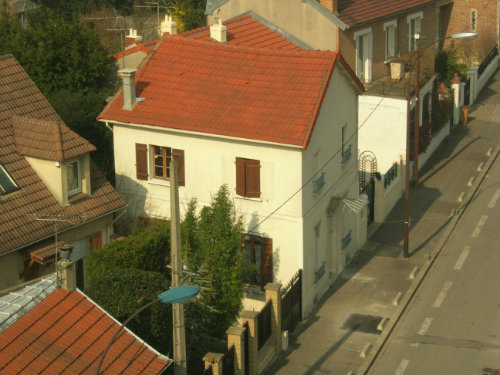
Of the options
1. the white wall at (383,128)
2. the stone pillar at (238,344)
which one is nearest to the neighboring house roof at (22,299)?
the stone pillar at (238,344)

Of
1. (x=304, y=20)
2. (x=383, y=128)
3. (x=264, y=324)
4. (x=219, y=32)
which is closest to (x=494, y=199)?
(x=383, y=128)

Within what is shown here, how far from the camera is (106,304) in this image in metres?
20.9

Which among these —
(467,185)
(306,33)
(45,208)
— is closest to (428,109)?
(467,185)

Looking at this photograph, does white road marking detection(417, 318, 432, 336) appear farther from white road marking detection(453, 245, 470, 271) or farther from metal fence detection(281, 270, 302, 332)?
white road marking detection(453, 245, 470, 271)

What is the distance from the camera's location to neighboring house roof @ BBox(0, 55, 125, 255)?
23562 mm

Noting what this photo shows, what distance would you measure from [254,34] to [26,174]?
1309cm

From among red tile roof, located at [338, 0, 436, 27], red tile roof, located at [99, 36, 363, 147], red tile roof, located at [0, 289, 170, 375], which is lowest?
red tile roof, located at [0, 289, 170, 375]

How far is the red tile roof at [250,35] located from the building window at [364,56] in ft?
15.7

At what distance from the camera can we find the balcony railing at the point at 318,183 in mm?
26828

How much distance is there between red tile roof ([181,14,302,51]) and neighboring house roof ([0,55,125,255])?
27.8 ft

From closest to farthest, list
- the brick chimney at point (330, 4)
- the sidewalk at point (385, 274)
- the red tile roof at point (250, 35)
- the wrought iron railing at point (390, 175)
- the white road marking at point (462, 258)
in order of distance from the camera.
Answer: the sidewalk at point (385, 274) < the white road marking at point (462, 258) < the red tile roof at point (250, 35) < the wrought iron railing at point (390, 175) < the brick chimney at point (330, 4)

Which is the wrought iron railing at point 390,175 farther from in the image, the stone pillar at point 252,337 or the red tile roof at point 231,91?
the stone pillar at point 252,337

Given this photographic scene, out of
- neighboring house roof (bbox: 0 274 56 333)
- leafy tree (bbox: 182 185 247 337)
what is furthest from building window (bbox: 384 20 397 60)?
neighboring house roof (bbox: 0 274 56 333)

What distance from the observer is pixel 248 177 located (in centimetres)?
2653
